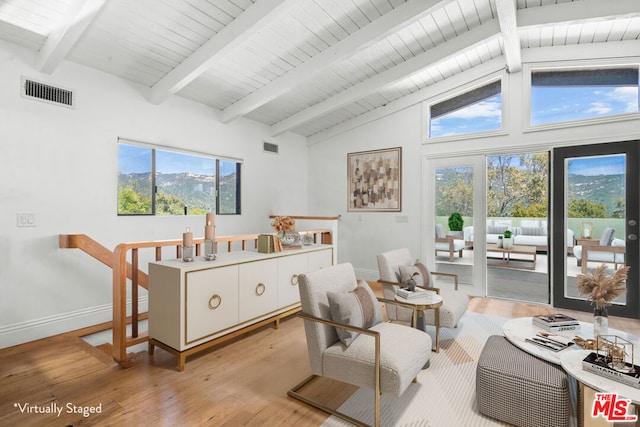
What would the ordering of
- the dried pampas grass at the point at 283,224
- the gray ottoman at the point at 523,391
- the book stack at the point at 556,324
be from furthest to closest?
the dried pampas grass at the point at 283,224, the book stack at the point at 556,324, the gray ottoman at the point at 523,391

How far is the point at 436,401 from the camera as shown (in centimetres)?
219

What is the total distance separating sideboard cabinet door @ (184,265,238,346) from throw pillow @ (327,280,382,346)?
3.58 feet

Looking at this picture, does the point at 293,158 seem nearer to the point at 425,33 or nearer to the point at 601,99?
the point at 425,33

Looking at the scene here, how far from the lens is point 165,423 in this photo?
1.95 metres

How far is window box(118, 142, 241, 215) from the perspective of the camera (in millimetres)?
3992

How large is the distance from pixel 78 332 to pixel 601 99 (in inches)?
263

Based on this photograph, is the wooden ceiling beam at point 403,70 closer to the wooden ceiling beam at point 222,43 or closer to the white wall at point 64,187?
the white wall at point 64,187

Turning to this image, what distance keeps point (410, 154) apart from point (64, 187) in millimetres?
4682

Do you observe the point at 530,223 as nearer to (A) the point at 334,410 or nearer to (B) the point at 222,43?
(A) the point at 334,410

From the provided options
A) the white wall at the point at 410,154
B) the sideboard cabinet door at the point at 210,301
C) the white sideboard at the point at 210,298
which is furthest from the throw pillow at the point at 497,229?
the sideboard cabinet door at the point at 210,301

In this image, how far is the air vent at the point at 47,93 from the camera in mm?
3146

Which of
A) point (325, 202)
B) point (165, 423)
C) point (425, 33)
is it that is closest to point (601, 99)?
point (425, 33)

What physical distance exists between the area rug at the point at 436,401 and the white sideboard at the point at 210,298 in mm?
1267

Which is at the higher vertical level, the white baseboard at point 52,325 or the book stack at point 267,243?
the book stack at point 267,243
